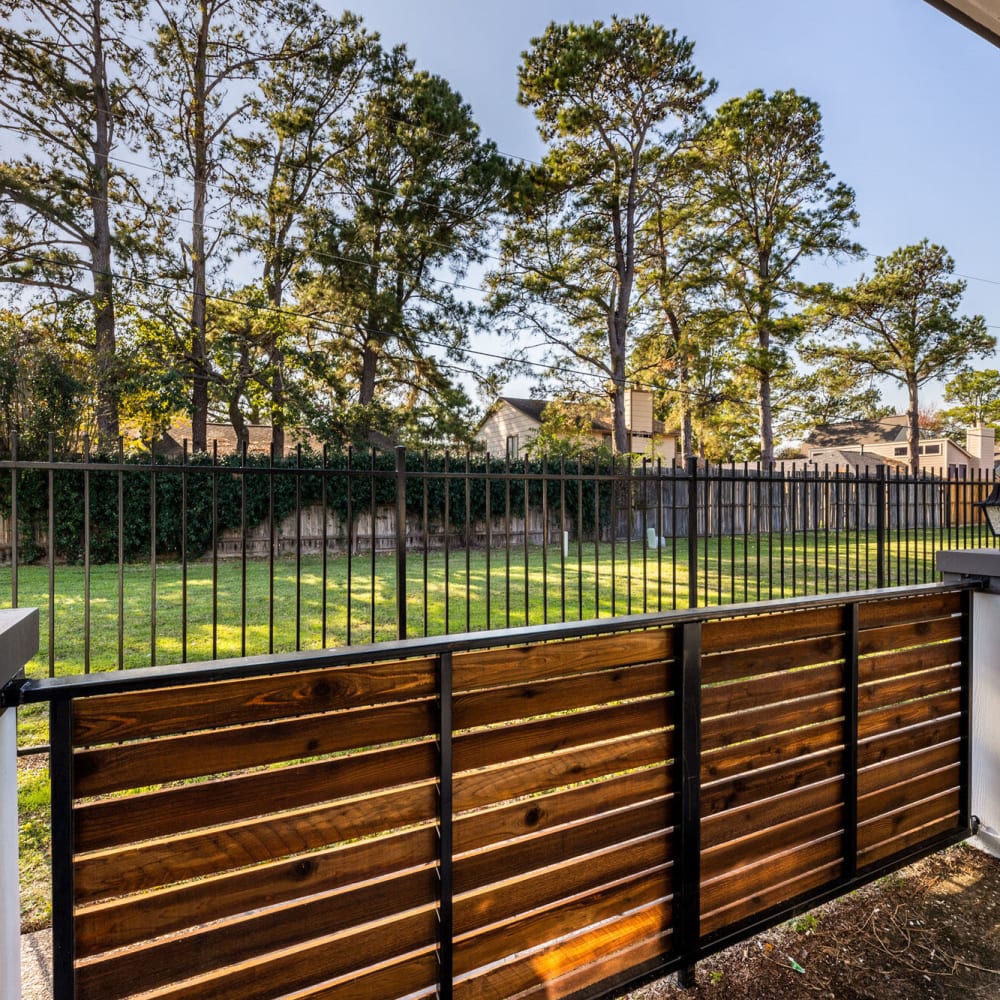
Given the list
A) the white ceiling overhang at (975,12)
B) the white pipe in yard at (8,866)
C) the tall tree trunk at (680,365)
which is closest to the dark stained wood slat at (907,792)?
the white pipe in yard at (8,866)

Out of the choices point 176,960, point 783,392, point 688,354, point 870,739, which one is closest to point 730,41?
point 870,739

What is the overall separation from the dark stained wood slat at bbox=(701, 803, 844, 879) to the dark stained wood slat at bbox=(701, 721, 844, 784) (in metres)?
0.18

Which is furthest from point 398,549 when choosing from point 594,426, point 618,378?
point 594,426

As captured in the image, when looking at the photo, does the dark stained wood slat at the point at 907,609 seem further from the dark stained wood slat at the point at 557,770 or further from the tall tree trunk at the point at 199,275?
the tall tree trunk at the point at 199,275

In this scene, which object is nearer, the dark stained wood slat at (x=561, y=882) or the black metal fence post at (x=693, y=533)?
the dark stained wood slat at (x=561, y=882)

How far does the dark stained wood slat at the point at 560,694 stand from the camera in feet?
4.16

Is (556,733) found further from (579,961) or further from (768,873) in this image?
(768,873)

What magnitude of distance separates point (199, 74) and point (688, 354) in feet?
40.5

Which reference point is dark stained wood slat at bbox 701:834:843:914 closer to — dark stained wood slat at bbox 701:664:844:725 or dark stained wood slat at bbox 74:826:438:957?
dark stained wood slat at bbox 701:664:844:725

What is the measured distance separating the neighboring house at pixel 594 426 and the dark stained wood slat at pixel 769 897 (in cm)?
1336

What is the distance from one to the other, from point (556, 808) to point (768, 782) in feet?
2.27

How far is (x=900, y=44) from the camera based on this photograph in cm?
320

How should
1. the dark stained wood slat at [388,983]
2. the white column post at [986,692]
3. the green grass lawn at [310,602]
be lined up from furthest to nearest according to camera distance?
1. the green grass lawn at [310,602]
2. the white column post at [986,692]
3. the dark stained wood slat at [388,983]

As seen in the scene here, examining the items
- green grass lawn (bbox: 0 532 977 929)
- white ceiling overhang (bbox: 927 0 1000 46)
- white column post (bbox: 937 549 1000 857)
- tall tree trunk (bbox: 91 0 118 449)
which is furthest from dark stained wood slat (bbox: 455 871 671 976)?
tall tree trunk (bbox: 91 0 118 449)
